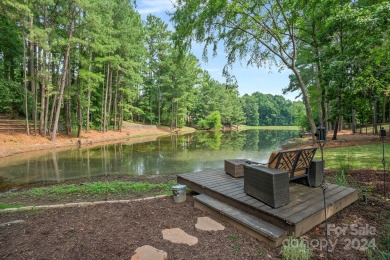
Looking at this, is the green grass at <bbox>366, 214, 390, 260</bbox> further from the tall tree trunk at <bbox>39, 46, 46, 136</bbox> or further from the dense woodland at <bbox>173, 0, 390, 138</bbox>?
the tall tree trunk at <bbox>39, 46, 46, 136</bbox>

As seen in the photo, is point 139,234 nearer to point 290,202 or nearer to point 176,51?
point 290,202

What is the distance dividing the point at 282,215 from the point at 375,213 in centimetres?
169

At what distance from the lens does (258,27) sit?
891 centimetres

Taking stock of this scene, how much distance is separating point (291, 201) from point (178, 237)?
1.66m

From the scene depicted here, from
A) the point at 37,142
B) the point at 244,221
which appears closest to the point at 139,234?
the point at 244,221

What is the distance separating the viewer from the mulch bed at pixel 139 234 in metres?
2.30

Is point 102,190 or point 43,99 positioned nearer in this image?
point 102,190

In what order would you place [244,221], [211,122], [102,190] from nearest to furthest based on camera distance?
[244,221] < [102,190] < [211,122]

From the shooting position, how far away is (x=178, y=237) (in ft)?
8.61

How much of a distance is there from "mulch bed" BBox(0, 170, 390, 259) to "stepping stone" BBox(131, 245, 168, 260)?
0.06 m

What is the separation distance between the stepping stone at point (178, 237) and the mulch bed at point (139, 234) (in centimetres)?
7

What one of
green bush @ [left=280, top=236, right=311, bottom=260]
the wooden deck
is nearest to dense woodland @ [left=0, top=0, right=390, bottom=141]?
the wooden deck

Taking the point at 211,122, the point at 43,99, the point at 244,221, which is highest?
the point at 43,99

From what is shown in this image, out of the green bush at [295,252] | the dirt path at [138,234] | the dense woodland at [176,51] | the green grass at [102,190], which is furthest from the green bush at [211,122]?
the green bush at [295,252]
